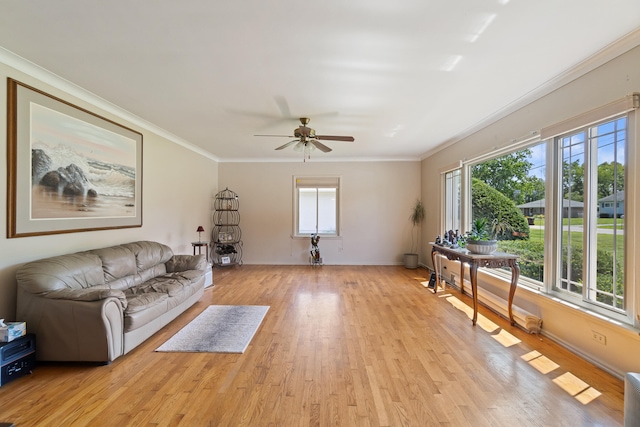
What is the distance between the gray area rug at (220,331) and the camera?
9.00 ft

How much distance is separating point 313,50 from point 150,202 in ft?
12.0

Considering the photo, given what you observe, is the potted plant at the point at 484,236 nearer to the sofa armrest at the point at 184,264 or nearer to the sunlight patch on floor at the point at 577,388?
the sunlight patch on floor at the point at 577,388

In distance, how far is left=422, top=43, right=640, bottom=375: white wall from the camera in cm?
213

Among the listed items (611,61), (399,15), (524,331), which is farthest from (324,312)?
(611,61)

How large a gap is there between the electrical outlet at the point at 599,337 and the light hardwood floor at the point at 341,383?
0.24 metres

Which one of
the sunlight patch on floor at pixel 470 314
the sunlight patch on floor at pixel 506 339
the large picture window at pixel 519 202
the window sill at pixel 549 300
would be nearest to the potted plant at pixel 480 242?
the large picture window at pixel 519 202

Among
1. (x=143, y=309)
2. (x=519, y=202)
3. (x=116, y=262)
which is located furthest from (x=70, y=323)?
(x=519, y=202)

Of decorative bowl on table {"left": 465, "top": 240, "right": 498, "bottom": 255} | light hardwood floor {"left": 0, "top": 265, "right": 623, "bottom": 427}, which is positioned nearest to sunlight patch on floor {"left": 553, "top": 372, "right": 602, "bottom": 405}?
light hardwood floor {"left": 0, "top": 265, "right": 623, "bottom": 427}

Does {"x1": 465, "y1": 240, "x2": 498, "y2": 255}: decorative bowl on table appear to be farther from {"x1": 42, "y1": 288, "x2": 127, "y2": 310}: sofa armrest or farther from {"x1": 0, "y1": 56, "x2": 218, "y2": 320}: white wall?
{"x1": 0, "y1": 56, "x2": 218, "y2": 320}: white wall

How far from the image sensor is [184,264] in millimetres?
4215

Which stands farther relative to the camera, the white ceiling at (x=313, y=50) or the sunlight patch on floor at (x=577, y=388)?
the sunlight patch on floor at (x=577, y=388)

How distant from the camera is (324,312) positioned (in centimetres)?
372

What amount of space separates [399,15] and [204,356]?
3.27 m

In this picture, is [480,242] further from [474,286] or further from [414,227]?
[414,227]
